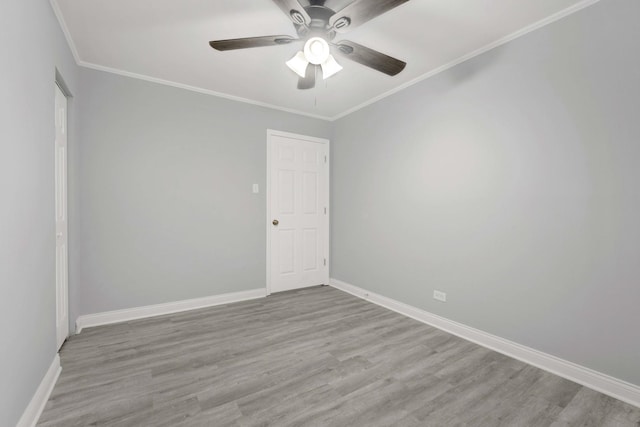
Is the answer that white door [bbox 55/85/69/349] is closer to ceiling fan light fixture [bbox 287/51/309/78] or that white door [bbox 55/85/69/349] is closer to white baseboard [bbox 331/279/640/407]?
ceiling fan light fixture [bbox 287/51/309/78]

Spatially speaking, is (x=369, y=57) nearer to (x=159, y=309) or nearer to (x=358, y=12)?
(x=358, y=12)

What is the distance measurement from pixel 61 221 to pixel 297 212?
2593mm

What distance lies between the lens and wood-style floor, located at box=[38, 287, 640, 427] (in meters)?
1.67

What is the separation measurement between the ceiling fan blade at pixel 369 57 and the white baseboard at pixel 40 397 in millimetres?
2803

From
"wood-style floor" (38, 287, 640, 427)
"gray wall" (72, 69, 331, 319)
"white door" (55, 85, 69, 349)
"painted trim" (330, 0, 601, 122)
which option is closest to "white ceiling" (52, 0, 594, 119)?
"painted trim" (330, 0, 601, 122)

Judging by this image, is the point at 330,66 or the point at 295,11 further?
the point at 330,66

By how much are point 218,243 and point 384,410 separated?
2.64m

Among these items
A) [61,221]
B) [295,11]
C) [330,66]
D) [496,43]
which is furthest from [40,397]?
[496,43]

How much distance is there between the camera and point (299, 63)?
7.20 ft

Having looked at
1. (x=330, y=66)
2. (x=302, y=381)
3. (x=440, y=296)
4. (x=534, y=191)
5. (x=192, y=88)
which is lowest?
(x=302, y=381)

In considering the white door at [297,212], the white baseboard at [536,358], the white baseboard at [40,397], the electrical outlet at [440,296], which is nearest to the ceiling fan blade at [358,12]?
the white door at [297,212]

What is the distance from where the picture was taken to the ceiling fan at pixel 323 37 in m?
1.63

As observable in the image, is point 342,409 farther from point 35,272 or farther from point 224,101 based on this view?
point 224,101

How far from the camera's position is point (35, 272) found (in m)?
1.65
